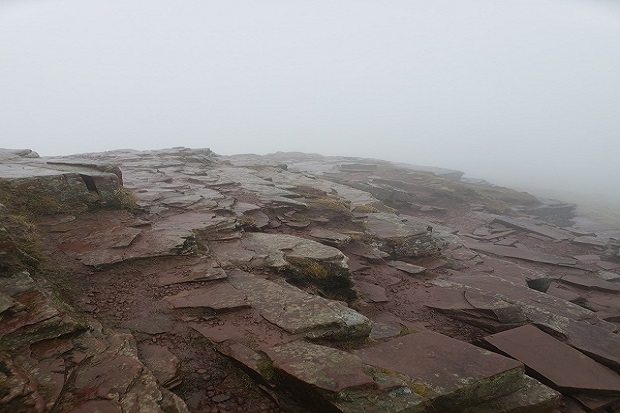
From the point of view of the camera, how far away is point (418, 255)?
37.1ft

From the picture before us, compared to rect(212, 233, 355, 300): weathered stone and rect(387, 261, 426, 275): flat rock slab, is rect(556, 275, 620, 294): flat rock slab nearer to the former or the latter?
rect(387, 261, 426, 275): flat rock slab

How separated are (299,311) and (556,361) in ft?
16.3

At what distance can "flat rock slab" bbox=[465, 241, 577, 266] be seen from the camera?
14.1 m

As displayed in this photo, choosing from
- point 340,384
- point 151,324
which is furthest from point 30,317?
point 340,384

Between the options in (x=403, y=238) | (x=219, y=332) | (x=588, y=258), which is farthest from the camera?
(x=588, y=258)

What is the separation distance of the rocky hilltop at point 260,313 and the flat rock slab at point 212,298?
37 millimetres

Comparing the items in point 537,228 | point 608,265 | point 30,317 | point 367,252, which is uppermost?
point 30,317

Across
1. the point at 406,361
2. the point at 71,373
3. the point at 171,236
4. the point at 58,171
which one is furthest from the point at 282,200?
the point at 71,373

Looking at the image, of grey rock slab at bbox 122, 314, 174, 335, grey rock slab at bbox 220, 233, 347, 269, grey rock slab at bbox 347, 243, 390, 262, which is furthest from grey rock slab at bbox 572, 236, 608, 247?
grey rock slab at bbox 122, 314, 174, 335

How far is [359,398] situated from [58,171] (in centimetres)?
911

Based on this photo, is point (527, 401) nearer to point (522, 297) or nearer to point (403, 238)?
point (522, 297)

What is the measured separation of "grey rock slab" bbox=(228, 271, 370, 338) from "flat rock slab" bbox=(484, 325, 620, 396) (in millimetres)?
2880

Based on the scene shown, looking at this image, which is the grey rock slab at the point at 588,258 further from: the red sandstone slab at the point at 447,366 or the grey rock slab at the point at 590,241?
the red sandstone slab at the point at 447,366

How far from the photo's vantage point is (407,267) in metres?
10.0
